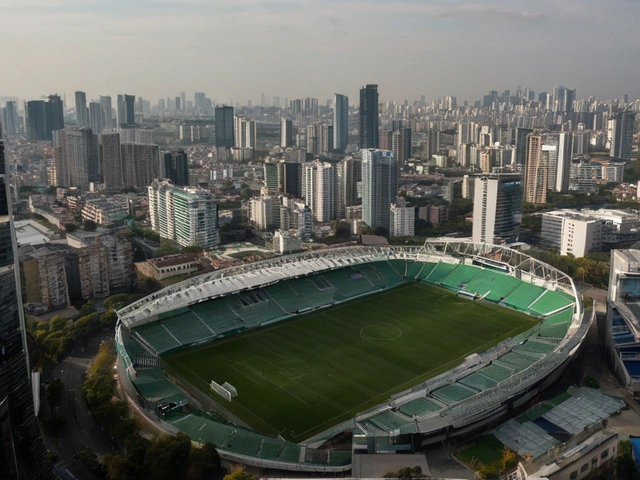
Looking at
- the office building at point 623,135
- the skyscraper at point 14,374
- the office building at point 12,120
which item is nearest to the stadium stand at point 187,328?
the skyscraper at point 14,374

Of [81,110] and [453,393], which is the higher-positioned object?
[81,110]

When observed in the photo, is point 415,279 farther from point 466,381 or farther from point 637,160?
point 637,160

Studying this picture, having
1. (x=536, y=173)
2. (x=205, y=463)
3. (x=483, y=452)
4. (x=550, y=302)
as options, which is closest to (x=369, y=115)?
(x=536, y=173)

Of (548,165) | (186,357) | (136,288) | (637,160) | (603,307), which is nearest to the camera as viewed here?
(186,357)

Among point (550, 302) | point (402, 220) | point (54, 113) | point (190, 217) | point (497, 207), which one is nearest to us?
point (550, 302)

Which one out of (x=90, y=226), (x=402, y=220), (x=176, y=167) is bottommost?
(x=402, y=220)

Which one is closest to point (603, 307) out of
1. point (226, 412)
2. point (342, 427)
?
point (342, 427)

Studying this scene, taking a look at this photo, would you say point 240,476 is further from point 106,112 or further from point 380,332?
point 106,112
